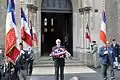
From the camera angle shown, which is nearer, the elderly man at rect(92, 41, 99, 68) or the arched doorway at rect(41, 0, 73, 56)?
the elderly man at rect(92, 41, 99, 68)

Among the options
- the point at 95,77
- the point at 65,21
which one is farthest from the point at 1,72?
the point at 65,21

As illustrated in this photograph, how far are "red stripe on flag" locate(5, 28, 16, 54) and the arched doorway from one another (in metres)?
12.6

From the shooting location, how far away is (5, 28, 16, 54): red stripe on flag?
1001cm

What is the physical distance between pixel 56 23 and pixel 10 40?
17759 mm

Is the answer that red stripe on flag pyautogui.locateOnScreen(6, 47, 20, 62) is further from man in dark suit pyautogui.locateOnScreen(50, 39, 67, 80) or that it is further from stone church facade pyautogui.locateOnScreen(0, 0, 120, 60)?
stone church facade pyautogui.locateOnScreen(0, 0, 120, 60)

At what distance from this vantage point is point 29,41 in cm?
1405

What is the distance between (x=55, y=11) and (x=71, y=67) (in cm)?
432

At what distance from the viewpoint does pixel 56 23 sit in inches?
1094

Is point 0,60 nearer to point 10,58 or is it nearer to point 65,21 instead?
point 10,58

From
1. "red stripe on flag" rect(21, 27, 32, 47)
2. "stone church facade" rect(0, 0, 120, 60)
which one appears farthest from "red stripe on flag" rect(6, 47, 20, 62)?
"stone church facade" rect(0, 0, 120, 60)

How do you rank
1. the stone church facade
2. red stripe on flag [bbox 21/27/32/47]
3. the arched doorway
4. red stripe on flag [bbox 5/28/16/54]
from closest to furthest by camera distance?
red stripe on flag [bbox 5/28/16/54] < red stripe on flag [bbox 21/27/32/47] < the stone church facade < the arched doorway

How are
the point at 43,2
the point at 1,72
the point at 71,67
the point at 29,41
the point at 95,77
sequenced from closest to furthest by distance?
1. the point at 1,72
2. the point at 29,41
3. the point at 95,77
4. the point at 71,67
5. the point at 43,2

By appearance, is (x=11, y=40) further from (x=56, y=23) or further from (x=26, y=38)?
(x=56, y=23)

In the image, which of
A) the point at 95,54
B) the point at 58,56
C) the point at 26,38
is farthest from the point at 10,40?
the point at 95,54
